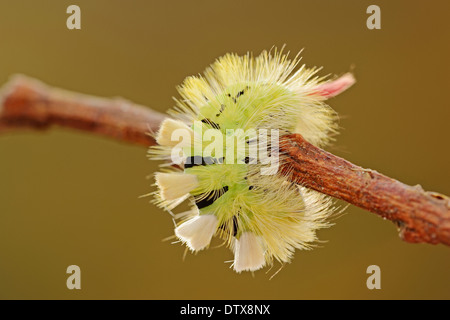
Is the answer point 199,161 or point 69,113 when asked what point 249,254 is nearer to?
point 199,161

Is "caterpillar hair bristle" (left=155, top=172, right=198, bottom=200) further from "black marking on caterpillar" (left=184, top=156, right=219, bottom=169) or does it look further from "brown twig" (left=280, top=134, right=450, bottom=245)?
"brown twig" (left=280, top=134, right=450, bottom=245)

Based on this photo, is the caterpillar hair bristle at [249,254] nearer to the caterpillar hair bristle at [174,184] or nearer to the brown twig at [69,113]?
the caterpillar hair bristle at [174,184]

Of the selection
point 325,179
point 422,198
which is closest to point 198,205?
point 325,179

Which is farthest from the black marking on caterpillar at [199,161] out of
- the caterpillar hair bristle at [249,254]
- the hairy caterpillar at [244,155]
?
the caterpillar hair bristle at [249,254]

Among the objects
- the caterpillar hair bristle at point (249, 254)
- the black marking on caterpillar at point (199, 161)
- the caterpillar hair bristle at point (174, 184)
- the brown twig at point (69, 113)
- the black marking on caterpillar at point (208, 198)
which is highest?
the brown twig at point (69, 113)

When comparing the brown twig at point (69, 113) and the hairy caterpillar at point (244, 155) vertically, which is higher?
the brown twig at point (69, 113)

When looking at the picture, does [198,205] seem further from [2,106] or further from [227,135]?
[2,106]

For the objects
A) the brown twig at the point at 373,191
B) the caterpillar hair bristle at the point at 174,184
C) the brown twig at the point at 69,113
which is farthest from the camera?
the brown twig at the point at 69,113
